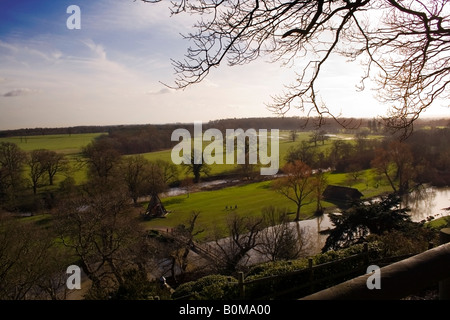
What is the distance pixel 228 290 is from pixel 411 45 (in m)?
6.62

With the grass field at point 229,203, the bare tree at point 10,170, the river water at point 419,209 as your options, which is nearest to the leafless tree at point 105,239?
the grass field at point 229,203

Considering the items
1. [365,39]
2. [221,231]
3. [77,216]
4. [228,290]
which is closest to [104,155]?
[221,231]

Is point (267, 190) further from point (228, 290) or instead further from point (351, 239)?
point (228, 290)

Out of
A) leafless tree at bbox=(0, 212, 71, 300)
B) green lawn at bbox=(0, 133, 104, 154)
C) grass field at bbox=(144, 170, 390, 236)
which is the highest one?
green lawn at bbox=(0, 133, 104, 154)

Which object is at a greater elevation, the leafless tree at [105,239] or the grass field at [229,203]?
the leafless tree at [105,239]

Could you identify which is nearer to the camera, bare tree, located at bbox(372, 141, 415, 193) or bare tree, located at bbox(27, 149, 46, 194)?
bare tree, located at bbox(27, 149, 46, 194)

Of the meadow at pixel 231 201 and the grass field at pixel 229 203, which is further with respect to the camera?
the meadow at pixel 231 201

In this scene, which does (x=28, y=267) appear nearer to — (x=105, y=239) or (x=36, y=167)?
(x=105, y=239)

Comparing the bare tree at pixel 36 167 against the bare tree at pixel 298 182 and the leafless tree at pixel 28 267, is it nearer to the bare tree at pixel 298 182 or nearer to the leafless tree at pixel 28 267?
the leafless tree at pixel 28 267

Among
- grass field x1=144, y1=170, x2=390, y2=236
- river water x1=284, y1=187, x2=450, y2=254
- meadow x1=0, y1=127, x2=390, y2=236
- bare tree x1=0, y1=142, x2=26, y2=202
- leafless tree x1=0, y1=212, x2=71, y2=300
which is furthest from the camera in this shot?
bare tree x1=0, y1=142, x2=26, y2=202

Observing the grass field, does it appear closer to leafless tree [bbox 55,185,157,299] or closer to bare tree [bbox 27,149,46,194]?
leafless tree [bbox 55,185,157,299]

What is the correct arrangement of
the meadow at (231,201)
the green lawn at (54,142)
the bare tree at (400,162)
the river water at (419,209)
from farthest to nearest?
1. the green lawn at (54,142)
2. the bare tree at (400,162)
3. the meadow at (231,201)
4. the river water at (419,209)

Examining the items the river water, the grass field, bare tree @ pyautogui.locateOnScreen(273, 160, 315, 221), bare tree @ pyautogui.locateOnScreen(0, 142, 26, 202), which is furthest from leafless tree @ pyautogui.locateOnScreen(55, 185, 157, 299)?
bare tree @ pyautogui.locateOnScreen(0, 142, 26, 202)

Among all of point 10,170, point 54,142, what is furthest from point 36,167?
point 54,142
